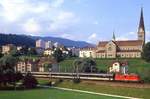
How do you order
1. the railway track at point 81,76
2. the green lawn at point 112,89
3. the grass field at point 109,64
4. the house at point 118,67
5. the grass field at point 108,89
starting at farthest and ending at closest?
the grass field at point 109,64, the house at point 118,67, the railway track at point 81,76, the grass field at point 108,89, the green lawn at point 112,89

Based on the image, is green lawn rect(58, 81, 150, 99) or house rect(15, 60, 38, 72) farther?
house rect(15, 60, 38, 72)

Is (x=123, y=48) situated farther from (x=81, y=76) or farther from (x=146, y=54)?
(x=81, y=76)

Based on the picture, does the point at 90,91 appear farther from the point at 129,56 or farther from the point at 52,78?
the point at 129,56

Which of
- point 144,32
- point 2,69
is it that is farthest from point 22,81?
point 144,32

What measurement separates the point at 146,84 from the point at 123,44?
7668 centimetres

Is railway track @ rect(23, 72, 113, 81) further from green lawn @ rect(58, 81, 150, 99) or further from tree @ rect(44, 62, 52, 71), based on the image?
tree @ rect(44, 62, 52, 71)

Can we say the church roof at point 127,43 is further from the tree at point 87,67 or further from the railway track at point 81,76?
the railway track at point 81,76

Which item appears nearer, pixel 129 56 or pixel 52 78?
pixel 52 78

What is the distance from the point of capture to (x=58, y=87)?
7638cm

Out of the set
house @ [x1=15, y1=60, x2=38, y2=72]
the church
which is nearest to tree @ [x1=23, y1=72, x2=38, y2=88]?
house @ [x1=15, y1=60, x2=38, y2=72]

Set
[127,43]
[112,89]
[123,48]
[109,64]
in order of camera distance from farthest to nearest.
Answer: [127,43] < [123,48] < [109,64] < [112,89]

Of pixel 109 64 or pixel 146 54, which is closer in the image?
pixel 146 54

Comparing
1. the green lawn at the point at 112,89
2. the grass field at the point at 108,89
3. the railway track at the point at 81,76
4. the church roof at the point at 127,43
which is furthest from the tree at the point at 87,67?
the church roof at the point at 127,43

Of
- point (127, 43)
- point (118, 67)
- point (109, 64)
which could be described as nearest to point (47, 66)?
point (109, 64)
